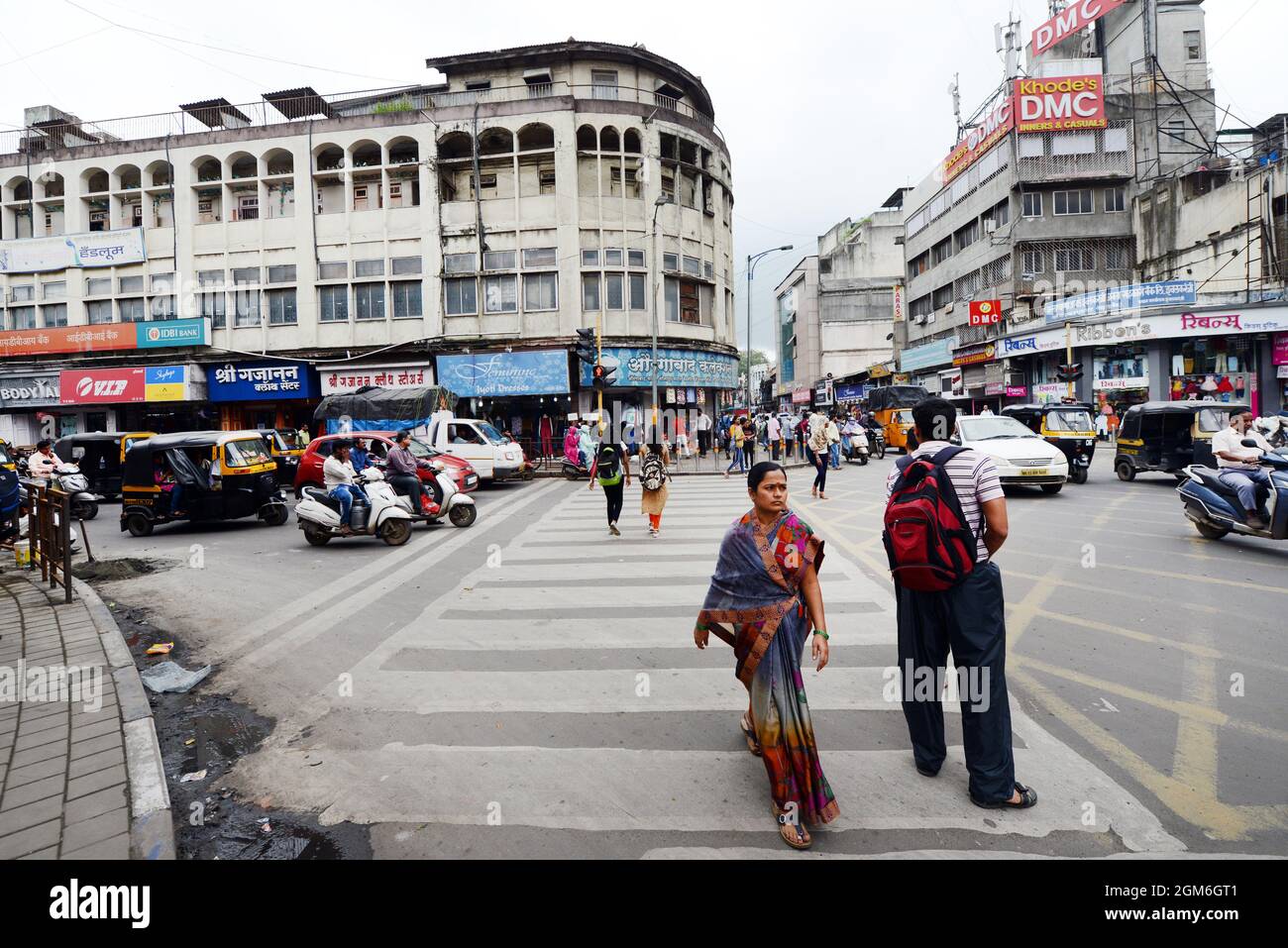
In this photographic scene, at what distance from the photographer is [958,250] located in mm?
44031

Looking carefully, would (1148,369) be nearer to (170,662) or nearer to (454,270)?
(454,270)

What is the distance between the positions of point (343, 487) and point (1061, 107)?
4098cm

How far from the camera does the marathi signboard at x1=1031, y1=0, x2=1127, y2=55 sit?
37844 mm

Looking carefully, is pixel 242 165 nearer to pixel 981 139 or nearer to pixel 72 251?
pixel 72 251

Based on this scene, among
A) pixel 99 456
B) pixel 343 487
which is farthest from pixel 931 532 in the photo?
pixel 99 456

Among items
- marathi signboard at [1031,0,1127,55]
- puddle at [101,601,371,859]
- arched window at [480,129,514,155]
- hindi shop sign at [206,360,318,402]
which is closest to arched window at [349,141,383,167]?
arched window at [480,129,514,155]

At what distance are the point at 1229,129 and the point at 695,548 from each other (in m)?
43.3

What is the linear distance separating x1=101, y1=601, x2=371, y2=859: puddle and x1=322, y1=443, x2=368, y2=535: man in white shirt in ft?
18.2

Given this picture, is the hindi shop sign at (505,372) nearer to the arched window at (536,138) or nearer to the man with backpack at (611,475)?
the arched window at (536,138)

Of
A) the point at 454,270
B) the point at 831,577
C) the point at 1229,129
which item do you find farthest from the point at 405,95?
the point at 1229,129

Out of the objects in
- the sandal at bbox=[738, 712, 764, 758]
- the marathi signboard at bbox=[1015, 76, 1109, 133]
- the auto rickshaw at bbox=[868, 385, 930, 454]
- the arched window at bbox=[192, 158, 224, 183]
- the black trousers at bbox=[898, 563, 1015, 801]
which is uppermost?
the marathi signboard at bbox=[1015, 76, 1109, 133]

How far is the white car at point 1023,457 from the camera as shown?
13.7 meters

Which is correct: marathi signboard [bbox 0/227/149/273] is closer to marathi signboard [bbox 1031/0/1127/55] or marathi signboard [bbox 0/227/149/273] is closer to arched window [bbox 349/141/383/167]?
arched window [bbox 349/141/383/167]

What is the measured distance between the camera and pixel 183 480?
12062 millimetres
